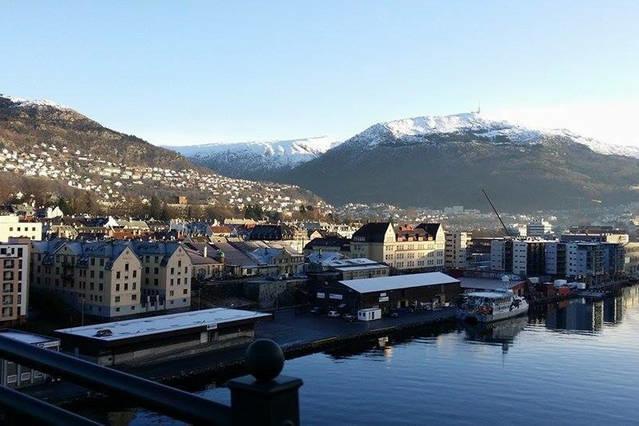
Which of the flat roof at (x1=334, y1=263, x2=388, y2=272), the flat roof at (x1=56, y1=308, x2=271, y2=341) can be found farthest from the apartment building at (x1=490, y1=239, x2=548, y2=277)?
the flat roof at (x1=56, y1=308, x2=271, y2=341)

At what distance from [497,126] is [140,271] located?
84.9 metres

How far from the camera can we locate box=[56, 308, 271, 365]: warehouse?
8750mm

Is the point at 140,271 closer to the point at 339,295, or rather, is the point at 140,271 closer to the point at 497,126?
the point at 339,295

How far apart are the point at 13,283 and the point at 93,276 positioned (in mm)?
1532

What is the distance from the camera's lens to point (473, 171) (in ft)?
221

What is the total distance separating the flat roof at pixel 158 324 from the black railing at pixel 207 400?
845 cm

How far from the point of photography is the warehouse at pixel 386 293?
1446 cm

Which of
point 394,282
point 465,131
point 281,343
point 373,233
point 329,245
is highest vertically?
point 465,131

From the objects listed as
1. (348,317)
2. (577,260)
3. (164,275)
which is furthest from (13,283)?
(577,260)

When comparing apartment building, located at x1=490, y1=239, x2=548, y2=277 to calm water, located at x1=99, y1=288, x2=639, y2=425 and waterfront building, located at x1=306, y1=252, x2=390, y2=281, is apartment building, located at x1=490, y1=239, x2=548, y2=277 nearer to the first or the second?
waterfront building, located at x1=306, y1=252, x2=390, y2=281

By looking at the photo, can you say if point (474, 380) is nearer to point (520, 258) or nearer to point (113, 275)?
point (113, 275)

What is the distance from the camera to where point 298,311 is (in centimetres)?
1466

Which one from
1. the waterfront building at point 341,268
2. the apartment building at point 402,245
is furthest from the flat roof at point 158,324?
the apartment building at point 402,245

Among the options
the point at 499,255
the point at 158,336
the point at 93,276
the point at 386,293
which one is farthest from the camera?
the point at 499,255
